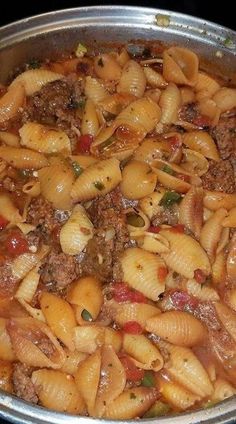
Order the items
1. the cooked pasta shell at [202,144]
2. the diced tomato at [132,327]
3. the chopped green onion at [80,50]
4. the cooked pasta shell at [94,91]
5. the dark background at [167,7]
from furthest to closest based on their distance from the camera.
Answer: the dark background at [167,7], the chopped green onion at [80,50], the cooked pasta shell at [94,91], the cooked pasta shell at [202,144], the diced tomato at [132,327]

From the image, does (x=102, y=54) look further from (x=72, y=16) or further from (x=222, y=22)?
(x=222, y=22)

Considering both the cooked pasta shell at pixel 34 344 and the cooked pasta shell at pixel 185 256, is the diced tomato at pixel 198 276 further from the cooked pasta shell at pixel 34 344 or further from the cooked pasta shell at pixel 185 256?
the cooked pasta shell at pixel 34 344

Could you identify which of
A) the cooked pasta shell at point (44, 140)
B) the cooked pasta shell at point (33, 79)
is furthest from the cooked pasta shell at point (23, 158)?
the cooked pasta shell at point (33, 79)

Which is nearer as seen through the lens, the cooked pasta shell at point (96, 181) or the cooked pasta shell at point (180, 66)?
the cooked pasta shell at point (96, 181)

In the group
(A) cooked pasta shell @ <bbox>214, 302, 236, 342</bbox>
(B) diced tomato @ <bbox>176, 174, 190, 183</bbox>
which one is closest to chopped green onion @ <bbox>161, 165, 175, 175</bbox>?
(B) diced tomato @ <bbox>176, 174, 190, 183</bbox>

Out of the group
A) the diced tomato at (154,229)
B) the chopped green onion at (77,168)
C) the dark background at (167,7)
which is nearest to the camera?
the diced tomato at (154,229)
